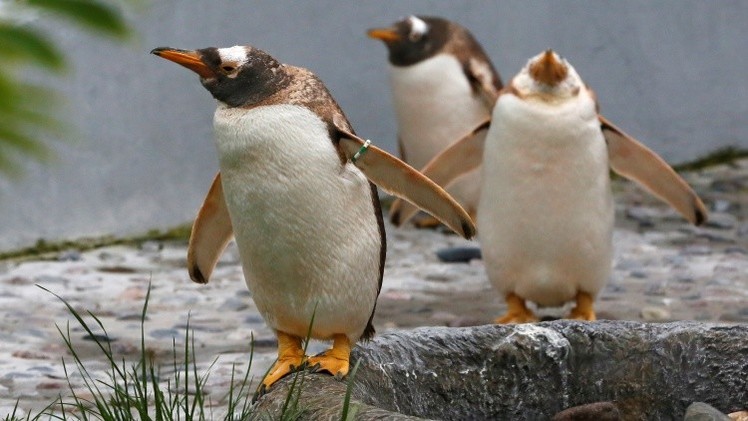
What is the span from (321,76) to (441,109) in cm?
84

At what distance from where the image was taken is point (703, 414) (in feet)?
6.22

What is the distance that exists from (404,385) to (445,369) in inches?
3.9

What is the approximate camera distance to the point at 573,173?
3785 millimetres

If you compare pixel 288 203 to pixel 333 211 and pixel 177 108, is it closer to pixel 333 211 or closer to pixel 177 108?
pixel 333 211

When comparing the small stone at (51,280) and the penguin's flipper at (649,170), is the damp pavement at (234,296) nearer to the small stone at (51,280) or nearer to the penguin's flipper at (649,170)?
the small stone at (51,280)

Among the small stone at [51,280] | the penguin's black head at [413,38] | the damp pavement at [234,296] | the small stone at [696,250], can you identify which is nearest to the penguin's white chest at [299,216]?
the damp pavement at [234,296]

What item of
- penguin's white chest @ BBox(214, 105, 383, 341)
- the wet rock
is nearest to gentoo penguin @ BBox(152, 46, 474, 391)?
penguin's white chest @ BBox(214, 105, 383, 341)

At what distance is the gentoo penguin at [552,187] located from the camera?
12.4 ft

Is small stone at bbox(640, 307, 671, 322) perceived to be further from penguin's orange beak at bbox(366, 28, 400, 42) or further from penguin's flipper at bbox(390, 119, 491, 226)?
penguin's orange beak at bbox(366, 28, 400, 42)

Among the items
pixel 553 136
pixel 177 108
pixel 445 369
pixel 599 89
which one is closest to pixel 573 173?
pixel 553 136

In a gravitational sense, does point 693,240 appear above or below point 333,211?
below

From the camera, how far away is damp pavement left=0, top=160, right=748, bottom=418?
357cm

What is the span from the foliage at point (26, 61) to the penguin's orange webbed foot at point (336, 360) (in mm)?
1337

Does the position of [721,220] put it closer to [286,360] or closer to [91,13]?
[286,360]
